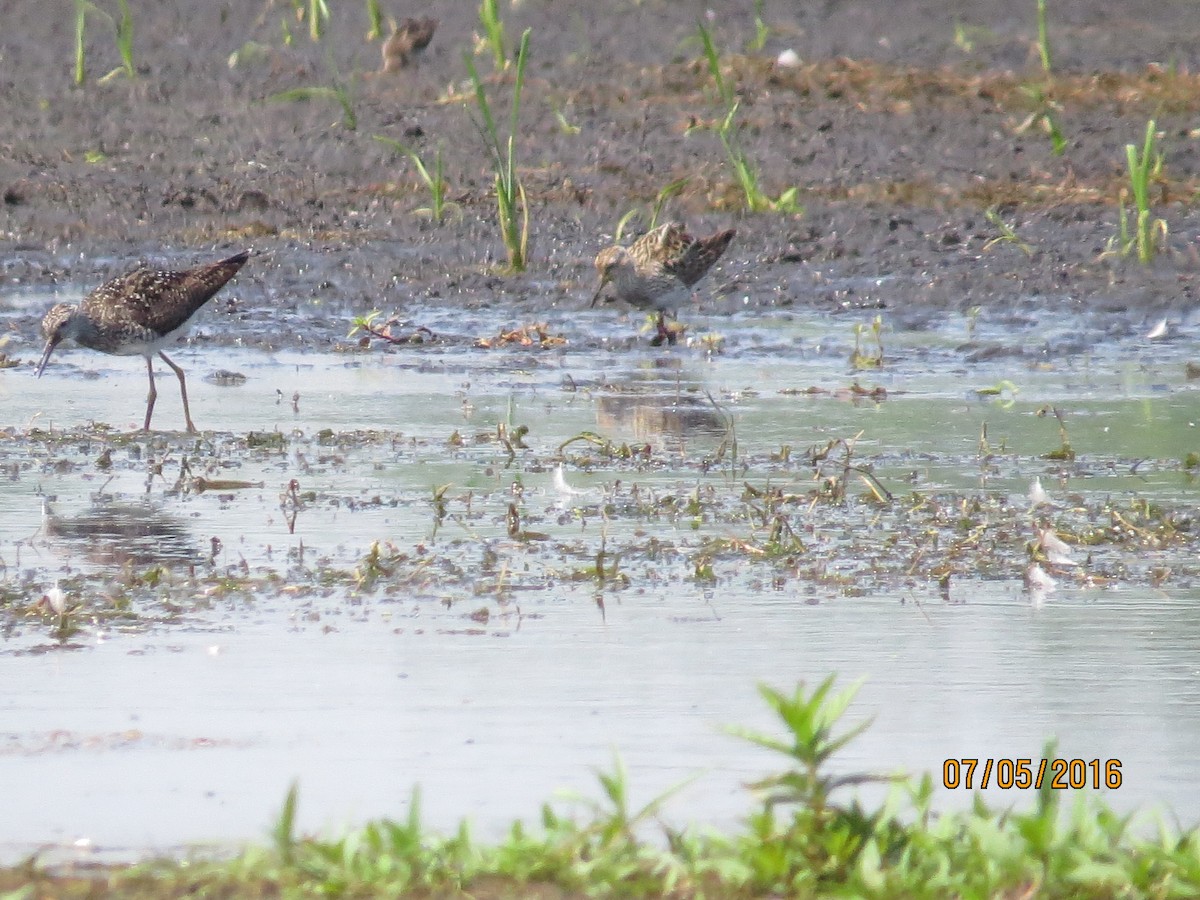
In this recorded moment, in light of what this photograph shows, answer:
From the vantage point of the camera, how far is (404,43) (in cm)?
1933

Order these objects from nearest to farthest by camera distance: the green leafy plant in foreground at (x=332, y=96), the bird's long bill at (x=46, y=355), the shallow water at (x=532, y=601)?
the shallow water at (x=532, y=601) < the bird's long bill at (x=46, y=355) < the green leafy plant in foreground at (x=332, y=96)

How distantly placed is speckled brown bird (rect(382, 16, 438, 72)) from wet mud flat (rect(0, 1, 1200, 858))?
292mm

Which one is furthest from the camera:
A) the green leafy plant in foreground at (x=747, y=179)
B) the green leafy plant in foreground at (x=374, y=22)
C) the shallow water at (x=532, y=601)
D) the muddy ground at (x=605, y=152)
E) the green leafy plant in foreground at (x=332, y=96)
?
the green leafy plant in foreground at (x=374, y=22)

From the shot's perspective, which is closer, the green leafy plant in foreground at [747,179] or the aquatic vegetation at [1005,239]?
the aquatic vegetation at [1005,239]

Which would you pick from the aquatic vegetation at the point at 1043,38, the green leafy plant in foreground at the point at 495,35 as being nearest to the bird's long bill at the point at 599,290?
the green leafy plant in foreground at the point at 495,35

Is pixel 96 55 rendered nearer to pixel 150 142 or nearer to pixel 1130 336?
pixel 150 142

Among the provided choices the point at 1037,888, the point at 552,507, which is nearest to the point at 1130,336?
the point at 552,507

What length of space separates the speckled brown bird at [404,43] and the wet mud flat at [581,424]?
0.29 metres

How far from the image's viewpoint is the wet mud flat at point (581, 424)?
206 inches

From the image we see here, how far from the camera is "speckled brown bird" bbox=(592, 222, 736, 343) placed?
42.1ft

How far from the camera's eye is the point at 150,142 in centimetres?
1778

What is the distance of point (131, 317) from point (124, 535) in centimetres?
Answer: 355

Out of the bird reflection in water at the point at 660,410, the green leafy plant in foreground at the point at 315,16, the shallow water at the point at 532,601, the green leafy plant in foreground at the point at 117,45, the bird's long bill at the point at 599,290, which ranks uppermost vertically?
the green leafy plant in foreground at the point at 315,16

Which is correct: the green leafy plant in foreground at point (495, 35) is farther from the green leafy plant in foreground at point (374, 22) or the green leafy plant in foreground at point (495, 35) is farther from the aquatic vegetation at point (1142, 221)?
the aquatic vegetation at point (1142, 221)
